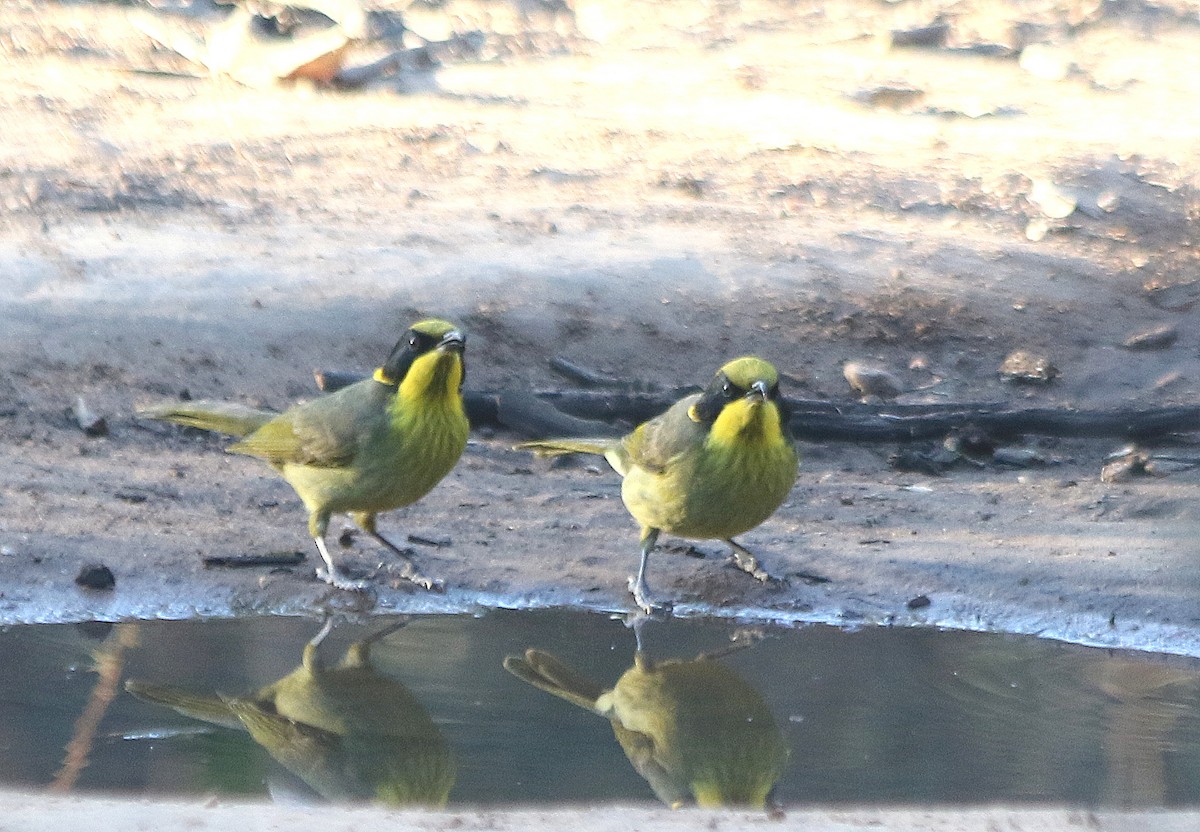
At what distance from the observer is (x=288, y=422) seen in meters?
7.43

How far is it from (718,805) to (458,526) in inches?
119

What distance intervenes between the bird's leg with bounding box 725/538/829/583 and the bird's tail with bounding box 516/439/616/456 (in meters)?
0.74

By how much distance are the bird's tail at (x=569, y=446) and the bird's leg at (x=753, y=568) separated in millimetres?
737

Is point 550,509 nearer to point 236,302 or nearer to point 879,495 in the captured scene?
point 879,495

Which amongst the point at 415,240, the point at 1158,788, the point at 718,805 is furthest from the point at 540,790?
the point at 415,240

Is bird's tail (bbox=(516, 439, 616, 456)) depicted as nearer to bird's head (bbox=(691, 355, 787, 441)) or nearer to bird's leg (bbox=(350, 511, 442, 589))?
bird's leg (bbox=(350, 511, 442, 589))

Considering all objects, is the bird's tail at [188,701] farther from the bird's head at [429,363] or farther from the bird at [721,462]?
the bird at [721,462]

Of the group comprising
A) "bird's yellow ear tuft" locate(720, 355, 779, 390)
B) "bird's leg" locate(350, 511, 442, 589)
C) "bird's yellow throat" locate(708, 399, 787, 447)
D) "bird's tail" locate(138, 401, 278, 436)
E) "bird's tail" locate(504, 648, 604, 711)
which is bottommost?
"bird's leg" locate(350, 511, 442, 589)

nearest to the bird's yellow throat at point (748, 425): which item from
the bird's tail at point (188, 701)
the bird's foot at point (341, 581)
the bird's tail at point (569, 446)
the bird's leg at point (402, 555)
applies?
the bird's tail at point (569, 446)

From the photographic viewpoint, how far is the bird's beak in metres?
6.95

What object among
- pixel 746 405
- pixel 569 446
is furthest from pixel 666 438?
pixel 569 446

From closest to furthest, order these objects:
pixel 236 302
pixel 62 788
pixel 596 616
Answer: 1. pixel 62 788
2. pixel 596 616
3. pixel 236 302

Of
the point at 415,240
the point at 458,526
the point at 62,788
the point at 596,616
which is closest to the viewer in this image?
the point at 62,788

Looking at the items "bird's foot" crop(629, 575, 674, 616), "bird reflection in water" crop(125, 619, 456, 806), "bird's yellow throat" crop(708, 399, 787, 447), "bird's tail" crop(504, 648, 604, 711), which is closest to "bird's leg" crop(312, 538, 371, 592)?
"bird reflection in water" crop(125, 619, 456, 806)
